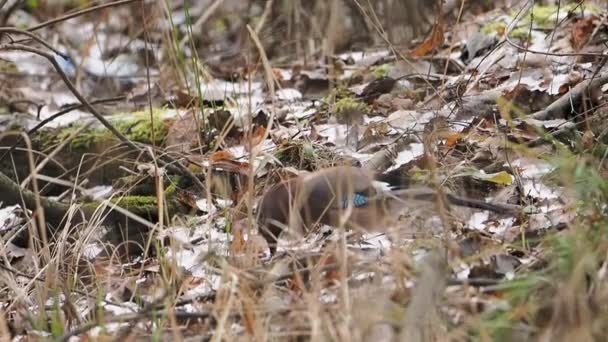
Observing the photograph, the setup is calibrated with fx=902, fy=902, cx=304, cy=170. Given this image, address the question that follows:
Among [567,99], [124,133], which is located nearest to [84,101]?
[124,133]

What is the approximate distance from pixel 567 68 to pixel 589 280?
1.72 m

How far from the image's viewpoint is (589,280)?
6.05ft

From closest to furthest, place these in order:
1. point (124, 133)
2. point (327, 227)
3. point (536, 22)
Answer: point (327, 227) → point (124, 133) → point (536, 22)

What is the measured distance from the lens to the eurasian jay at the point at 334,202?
2.28 metres

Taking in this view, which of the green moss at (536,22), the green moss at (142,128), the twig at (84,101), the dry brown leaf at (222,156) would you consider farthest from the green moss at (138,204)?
the green moss at (536,22)

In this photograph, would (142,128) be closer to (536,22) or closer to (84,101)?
(84,101)

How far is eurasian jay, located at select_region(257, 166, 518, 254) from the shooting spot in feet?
7.47

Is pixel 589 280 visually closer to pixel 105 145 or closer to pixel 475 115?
pixel 475 115

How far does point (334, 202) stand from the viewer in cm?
232

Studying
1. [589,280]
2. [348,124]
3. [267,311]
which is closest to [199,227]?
[348,124]

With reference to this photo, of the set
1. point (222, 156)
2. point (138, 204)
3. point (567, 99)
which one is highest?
point (567, 99)

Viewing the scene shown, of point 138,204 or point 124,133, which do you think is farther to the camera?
point 124,133

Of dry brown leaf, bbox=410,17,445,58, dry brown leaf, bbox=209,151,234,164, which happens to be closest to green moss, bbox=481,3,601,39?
dry brown leaf, bbox=410,17,445,58

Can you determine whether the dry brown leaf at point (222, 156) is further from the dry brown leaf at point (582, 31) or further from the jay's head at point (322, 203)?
the dry brown leaf at point (582, 31)
